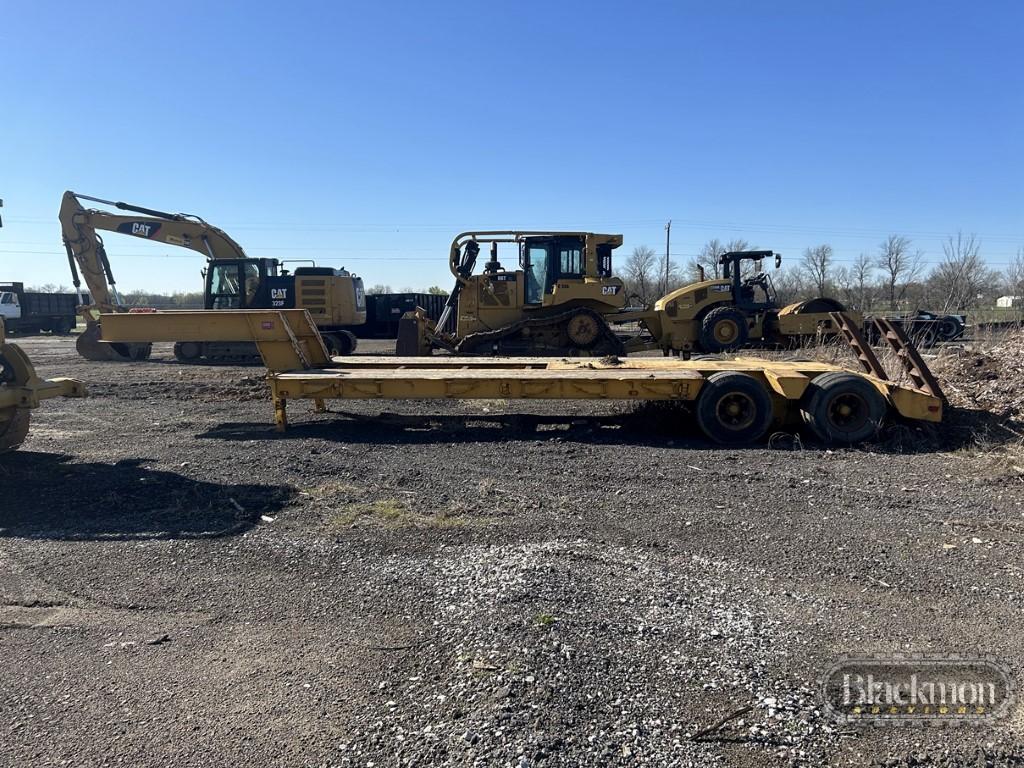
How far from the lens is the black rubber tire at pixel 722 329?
16.6 m

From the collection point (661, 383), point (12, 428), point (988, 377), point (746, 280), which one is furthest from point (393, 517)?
point (746, 280)

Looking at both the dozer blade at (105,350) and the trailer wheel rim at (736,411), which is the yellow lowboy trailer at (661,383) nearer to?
the trailer wheel rim at (736,411)

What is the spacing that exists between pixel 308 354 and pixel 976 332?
11854mm

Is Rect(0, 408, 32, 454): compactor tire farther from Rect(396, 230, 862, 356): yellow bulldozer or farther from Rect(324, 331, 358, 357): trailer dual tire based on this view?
Rect(324, 331, 358, 357): trailer dual tire

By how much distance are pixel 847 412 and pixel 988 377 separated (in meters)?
3.12

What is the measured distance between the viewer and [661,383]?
7.91m

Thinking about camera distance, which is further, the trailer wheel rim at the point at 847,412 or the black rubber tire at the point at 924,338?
the black rubber tire at the point at 924,338

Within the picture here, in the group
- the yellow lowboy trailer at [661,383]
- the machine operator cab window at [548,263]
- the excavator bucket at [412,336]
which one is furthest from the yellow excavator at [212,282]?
the yellow lowboy trailer at [661,383]

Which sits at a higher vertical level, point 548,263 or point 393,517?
point 548,263

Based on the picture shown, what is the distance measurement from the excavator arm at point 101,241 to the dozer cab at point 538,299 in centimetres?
931

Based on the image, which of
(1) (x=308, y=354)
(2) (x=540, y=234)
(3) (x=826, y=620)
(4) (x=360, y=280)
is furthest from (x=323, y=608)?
(4) (x=360, y=280)

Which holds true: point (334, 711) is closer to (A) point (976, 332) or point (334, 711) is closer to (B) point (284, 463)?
(B) point (284, 463)

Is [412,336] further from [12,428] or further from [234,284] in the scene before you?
[12,428]

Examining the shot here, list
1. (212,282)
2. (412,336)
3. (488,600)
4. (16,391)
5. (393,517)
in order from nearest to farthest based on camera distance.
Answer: (488,600) < (393,517) < (16,391) < (412,336) < (212,282)
